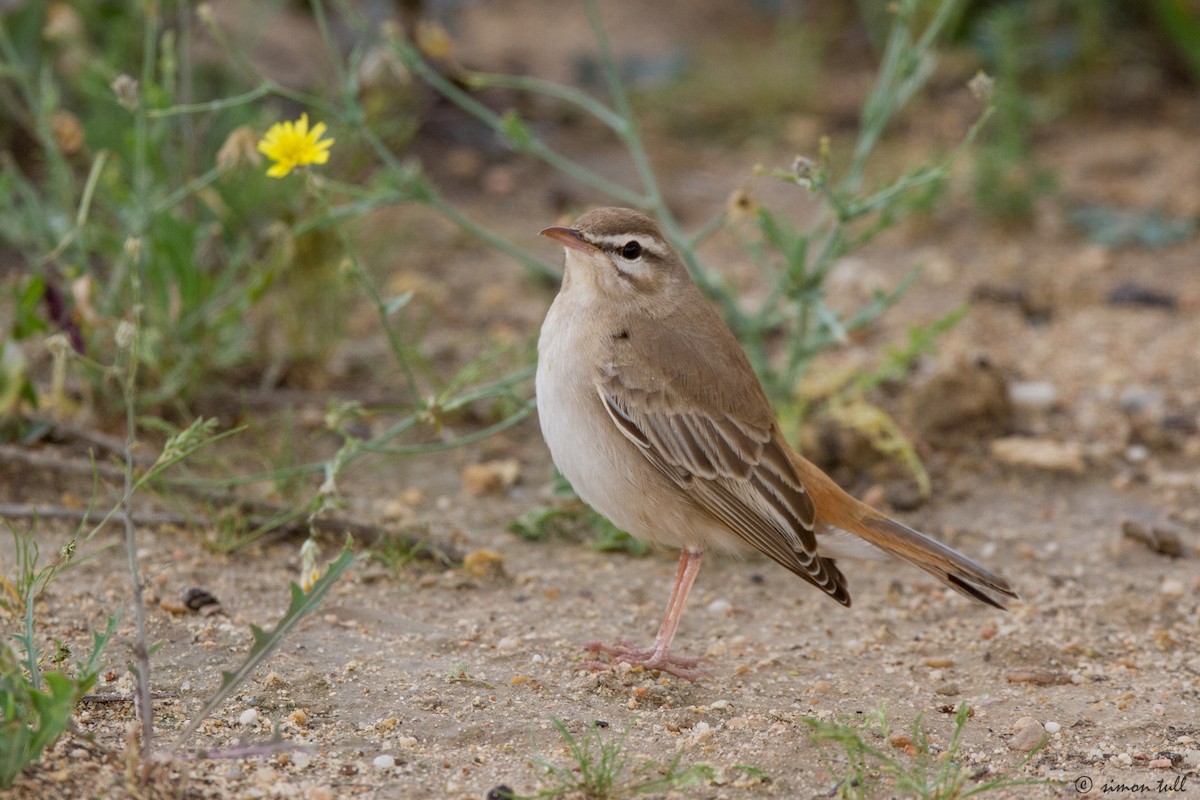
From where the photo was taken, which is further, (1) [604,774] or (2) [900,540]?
(2) [900,540]

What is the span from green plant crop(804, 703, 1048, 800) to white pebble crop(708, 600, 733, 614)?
1327 millimetres

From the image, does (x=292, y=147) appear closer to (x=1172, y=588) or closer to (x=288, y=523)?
(x=288, y=523)

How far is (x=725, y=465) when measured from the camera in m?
5.41

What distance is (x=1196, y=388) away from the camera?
7.54 metres

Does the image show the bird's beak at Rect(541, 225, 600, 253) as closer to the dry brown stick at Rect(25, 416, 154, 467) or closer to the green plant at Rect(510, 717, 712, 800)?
the green plant at Rect(510, 717, 712, 800)

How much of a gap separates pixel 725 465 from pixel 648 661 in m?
0.81

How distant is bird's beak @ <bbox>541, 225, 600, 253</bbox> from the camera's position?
543 centimetres

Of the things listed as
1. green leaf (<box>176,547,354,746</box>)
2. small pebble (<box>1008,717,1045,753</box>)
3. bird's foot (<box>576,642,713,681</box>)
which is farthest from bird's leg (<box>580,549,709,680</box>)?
green leaf (<box>176,547,354,746</box>)

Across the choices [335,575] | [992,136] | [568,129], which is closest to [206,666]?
[335,575]

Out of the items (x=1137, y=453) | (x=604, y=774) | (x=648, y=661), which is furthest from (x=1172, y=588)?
(x=604, y=774)

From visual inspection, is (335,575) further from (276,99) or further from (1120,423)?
(276,99)

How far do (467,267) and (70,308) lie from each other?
3074 mm

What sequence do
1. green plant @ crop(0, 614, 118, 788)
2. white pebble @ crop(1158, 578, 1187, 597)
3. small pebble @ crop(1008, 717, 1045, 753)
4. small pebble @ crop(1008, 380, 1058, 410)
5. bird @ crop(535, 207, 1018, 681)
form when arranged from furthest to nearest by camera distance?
small pebble @ crop(1008, 380, 1058, 410) → white pebble @ crop(1158, 578, 1187, 597) → bird @ crop(535, 207, 1018, 681) → small pebble @ crop(1008, 717, 1045, 753) → green plant @ crop(0, 614, 118, 788)

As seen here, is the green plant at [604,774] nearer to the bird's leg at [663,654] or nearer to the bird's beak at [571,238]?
the bird's leg at [663,654]
